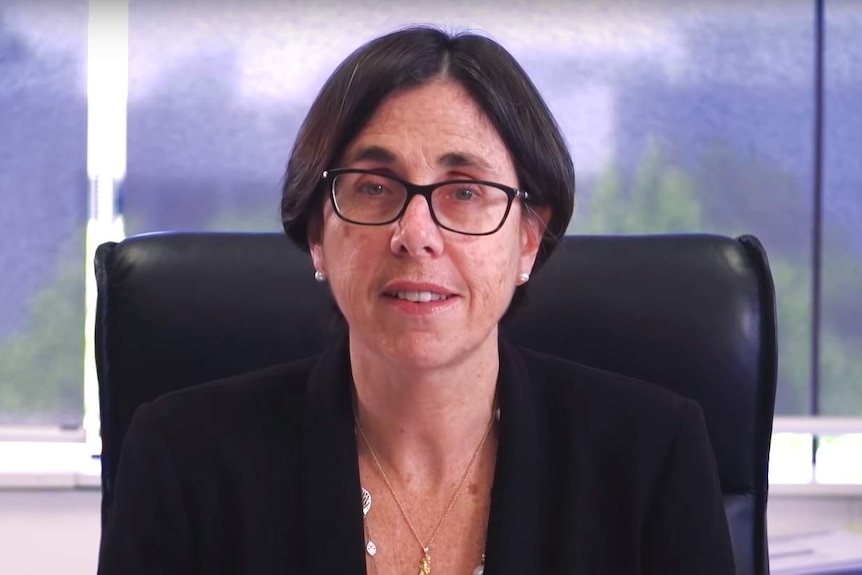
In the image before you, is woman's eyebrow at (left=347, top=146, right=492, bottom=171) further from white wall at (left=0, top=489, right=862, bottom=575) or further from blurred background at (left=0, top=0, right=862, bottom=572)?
white wall at (left=0, top=489, right=862, bottom=575)

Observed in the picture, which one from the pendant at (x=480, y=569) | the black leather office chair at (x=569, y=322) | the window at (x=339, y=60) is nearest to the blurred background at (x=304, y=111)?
the window at (x=339, y=60)

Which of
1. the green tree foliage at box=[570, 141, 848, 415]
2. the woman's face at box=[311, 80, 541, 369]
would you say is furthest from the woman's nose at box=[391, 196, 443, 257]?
the green tree foliage at box=[570, 141, 848, 415]

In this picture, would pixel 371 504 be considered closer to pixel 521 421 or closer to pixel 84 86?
pixel 521 421

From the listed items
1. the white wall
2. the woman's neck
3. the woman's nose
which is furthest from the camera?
the white wall

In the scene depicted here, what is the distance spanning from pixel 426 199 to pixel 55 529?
151 centimetres

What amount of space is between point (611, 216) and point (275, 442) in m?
1.25

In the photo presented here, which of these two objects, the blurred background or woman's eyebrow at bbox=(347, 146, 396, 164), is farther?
the blurred background

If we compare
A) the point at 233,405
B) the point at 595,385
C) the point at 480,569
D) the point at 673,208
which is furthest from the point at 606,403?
the point at 673,208

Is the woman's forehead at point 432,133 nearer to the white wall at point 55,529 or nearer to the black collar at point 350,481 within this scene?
the black collar at point 350,481

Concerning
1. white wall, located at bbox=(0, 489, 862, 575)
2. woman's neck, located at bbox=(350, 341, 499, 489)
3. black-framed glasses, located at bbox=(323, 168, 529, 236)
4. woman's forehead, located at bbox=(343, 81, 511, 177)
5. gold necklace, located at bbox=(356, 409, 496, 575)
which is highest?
woman's forehead, located at bbox=(343, 81, 511, 177)

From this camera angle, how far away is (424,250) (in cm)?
115

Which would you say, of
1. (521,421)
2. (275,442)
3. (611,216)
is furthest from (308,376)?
(611,216)

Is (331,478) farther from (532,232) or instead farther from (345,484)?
(532,232)

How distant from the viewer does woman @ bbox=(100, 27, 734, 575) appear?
118 centimetres
